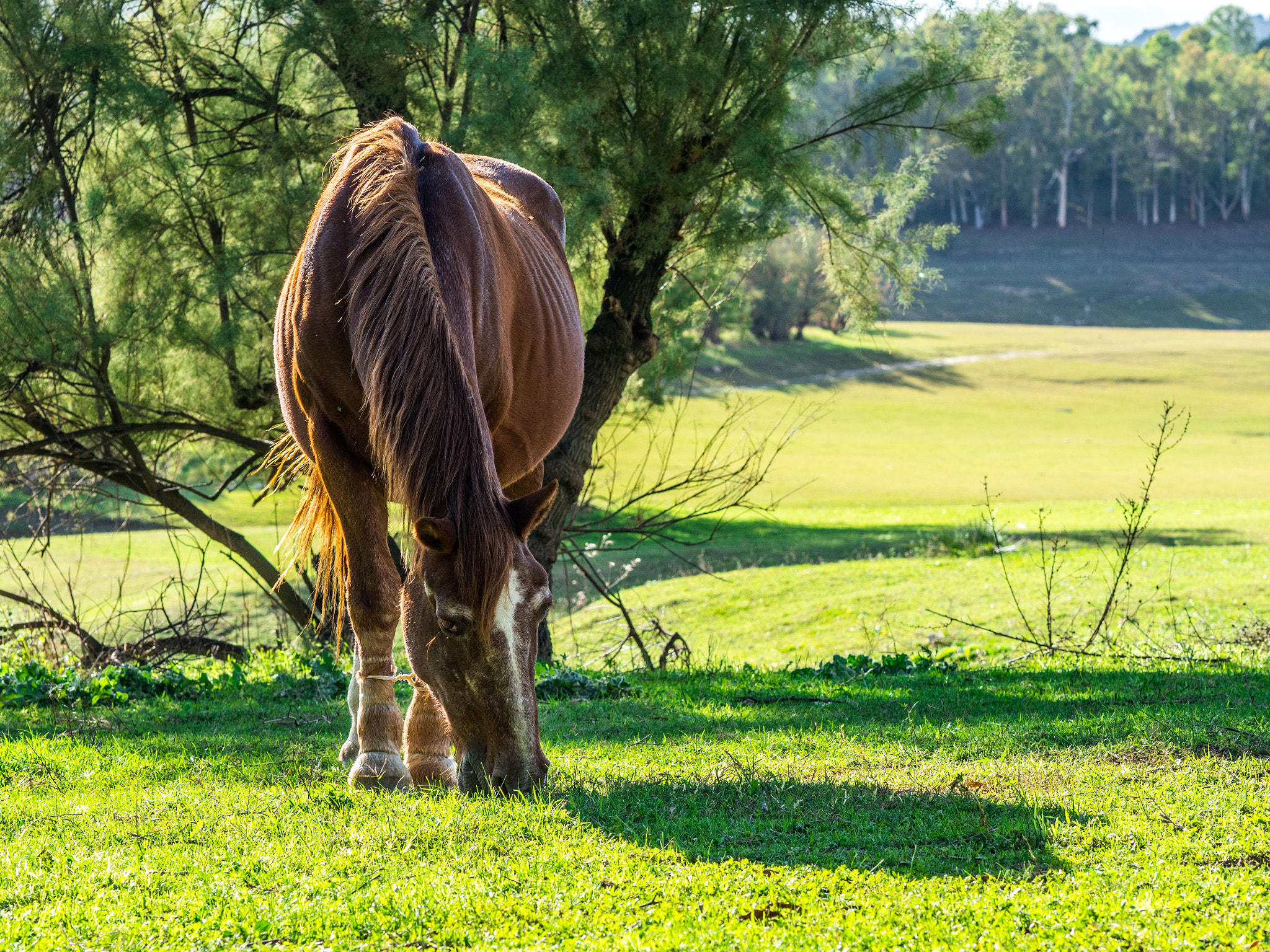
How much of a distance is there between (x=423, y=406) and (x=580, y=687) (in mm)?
3240

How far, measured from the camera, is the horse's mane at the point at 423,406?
319 cm

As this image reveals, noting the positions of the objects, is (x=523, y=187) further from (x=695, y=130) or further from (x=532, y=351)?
(x=695, y=130)

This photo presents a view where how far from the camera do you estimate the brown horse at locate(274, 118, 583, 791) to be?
3.27m

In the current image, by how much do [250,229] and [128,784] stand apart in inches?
206

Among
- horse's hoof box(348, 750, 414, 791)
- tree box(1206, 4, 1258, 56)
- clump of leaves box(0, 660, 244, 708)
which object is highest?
tree box(1206, 4, 1258, 56)

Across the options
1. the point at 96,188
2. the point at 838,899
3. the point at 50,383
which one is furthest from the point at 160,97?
the point at 838,899

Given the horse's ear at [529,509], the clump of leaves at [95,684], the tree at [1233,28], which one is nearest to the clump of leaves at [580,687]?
the clump of leaves at [95,684]

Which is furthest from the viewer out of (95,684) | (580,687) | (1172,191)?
(1172,191)

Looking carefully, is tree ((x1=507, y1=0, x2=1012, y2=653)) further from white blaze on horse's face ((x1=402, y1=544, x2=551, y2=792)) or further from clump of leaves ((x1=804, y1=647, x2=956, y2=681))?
white blaze on horse's face ((x1=402, y1=544, x2=551, y2=792))

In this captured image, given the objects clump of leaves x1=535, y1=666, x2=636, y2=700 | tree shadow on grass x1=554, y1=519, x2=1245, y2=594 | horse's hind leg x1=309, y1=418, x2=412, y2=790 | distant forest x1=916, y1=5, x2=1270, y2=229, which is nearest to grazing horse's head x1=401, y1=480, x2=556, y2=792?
horse's hind leg x1=309, y1=418, x2=412, y2=790

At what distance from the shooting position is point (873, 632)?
10.5 meters

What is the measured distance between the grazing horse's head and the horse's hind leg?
0.65 meters

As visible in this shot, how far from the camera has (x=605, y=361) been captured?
319 inches

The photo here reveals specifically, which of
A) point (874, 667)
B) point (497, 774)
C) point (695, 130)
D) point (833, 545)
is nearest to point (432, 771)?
point (497, 774)
